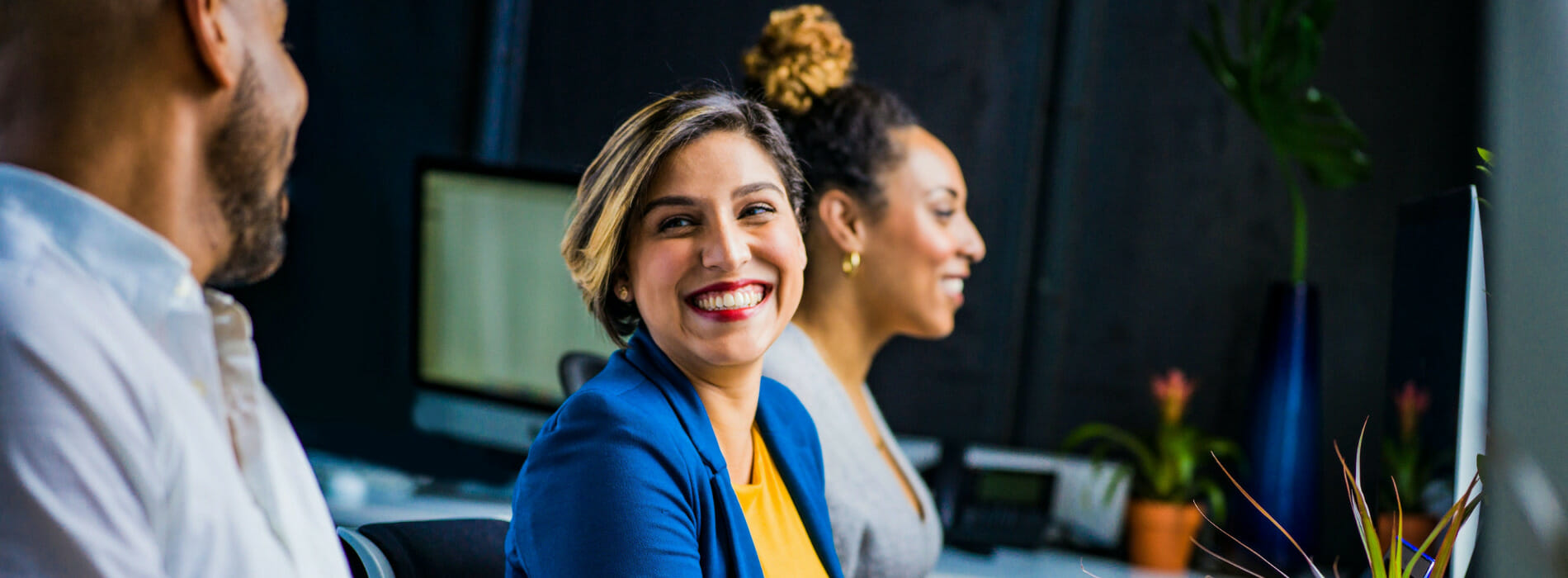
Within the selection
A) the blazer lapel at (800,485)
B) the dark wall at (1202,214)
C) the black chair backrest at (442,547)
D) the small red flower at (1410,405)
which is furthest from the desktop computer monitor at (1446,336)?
the dark wall at (1202,214)

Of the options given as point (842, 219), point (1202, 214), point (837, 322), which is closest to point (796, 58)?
point (842, 219)

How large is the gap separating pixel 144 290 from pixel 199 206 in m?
0.05

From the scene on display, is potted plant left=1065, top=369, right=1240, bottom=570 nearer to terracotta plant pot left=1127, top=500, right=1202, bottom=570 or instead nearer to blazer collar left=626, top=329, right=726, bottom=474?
terracotta plant pot left=1127, top=500, right=1202, bottom=570

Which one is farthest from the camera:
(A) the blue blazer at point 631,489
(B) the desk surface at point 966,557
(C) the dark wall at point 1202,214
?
(C) the dark wall at point 1202,214

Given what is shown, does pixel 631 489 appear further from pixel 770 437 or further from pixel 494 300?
pixel 494 300

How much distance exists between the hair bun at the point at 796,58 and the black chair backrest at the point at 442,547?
67cm

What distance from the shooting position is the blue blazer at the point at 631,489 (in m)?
0.78

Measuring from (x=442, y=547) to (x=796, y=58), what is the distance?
2.51 feet

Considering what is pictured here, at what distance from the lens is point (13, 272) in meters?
0.46

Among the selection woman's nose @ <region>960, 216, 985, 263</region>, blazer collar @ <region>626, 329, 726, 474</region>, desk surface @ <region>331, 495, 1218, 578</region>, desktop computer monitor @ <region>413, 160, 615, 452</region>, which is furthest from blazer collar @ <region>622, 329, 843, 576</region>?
desktop computer monitor @ <region>413, 160, 615, 452</region>

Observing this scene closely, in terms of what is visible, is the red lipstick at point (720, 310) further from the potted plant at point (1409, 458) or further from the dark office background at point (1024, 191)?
the dark office background at point (1024, 191)

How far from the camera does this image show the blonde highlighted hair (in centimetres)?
90

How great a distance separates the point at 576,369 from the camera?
5.15 feet

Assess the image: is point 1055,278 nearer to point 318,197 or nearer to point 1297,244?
point 1297,244
